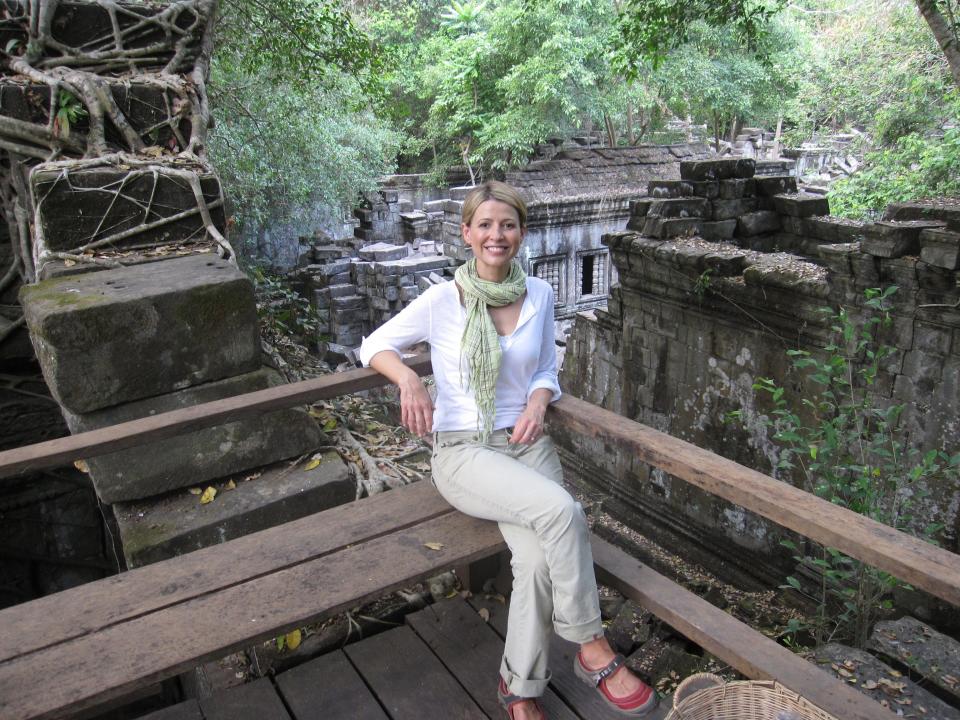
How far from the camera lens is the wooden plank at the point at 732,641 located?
193 centimetres

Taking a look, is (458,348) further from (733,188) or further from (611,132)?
(611,132)

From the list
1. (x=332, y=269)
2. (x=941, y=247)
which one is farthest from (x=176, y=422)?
(x=332, y=269)

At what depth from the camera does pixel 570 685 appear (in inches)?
95.8

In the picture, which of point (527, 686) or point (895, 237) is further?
point (895, 237)

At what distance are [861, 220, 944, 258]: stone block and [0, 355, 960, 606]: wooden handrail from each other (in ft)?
12.9

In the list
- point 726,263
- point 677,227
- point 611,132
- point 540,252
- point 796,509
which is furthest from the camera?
point 611,132

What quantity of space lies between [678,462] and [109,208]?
3467 millimetres

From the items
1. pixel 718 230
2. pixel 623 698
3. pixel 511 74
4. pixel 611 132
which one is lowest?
pixel 623 698

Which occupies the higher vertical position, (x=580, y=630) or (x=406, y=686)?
(x=580, y=630)

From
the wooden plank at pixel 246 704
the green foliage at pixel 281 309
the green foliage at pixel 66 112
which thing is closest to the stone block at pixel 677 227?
the green foliage at pixel 281 309

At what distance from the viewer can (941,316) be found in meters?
5.27

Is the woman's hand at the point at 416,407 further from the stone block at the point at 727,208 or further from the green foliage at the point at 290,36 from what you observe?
the green foliage at the point at 290,36

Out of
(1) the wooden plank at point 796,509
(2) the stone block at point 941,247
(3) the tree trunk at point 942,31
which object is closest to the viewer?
(1) the wooden plank at point 796,509

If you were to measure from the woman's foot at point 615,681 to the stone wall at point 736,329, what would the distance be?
4217 mm
